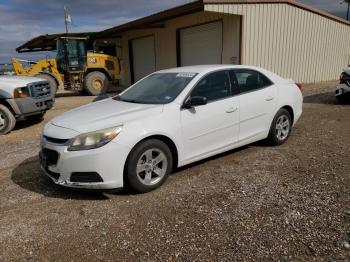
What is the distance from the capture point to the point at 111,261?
2760 mm

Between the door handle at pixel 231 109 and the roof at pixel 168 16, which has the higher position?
the roof at pixel 168 16

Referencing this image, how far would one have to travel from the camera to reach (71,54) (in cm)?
1515

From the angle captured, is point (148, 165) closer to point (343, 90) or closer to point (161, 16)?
point (343, 90)

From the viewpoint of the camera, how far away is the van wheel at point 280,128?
18.2 ft

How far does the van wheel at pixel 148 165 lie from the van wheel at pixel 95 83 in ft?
39.8

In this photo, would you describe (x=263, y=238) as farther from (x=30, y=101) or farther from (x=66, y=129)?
(x=30, y=101)

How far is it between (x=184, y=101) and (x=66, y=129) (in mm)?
1573

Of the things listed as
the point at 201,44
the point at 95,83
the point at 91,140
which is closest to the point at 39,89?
the point at 91,140

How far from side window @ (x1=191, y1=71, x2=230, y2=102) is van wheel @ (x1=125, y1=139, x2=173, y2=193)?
97 cm

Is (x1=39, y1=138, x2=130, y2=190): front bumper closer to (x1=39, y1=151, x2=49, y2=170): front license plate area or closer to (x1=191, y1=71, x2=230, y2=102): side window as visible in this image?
(x1=39, y1=151, x2=49, y2=170): front license plate area

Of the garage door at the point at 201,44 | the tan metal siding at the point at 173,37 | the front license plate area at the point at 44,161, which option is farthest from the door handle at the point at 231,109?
the garage door at the point at 201,44

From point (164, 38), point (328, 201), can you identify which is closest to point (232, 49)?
point (164, 38)

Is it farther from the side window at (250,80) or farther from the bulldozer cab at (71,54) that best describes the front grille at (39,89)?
the bulldozer cab at (71,54)

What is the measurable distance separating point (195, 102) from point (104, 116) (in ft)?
3.98
